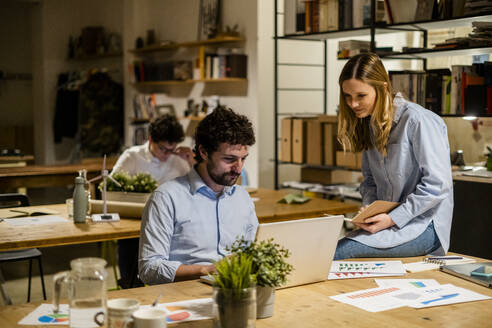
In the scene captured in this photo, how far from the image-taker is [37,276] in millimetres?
5688

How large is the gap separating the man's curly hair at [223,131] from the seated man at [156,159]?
2.02m

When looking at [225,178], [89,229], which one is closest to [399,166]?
[225,178]

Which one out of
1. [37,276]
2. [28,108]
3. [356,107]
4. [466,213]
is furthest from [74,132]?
[356,107]

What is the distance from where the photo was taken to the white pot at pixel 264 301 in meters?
1.85

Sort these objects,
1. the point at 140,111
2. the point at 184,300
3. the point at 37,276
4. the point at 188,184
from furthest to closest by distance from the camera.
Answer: the point at 140,111, the point at 37,276, the point at 188,184, the point at 184,300

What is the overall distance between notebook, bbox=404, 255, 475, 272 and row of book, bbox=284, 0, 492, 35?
7.70ft

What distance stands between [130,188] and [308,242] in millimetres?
1839

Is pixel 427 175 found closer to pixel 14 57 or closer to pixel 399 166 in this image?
pixel 399 166

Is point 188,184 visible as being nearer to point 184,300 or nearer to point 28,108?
point 184,300

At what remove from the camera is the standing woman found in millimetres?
2760

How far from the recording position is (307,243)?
213cm

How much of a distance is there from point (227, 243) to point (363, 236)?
1.94ft

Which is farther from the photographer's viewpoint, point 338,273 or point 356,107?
point 356,107

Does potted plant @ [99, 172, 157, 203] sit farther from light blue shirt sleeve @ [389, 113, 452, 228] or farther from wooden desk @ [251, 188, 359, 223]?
light blue shirt sleeve @ [389, 113, 452, 228]
